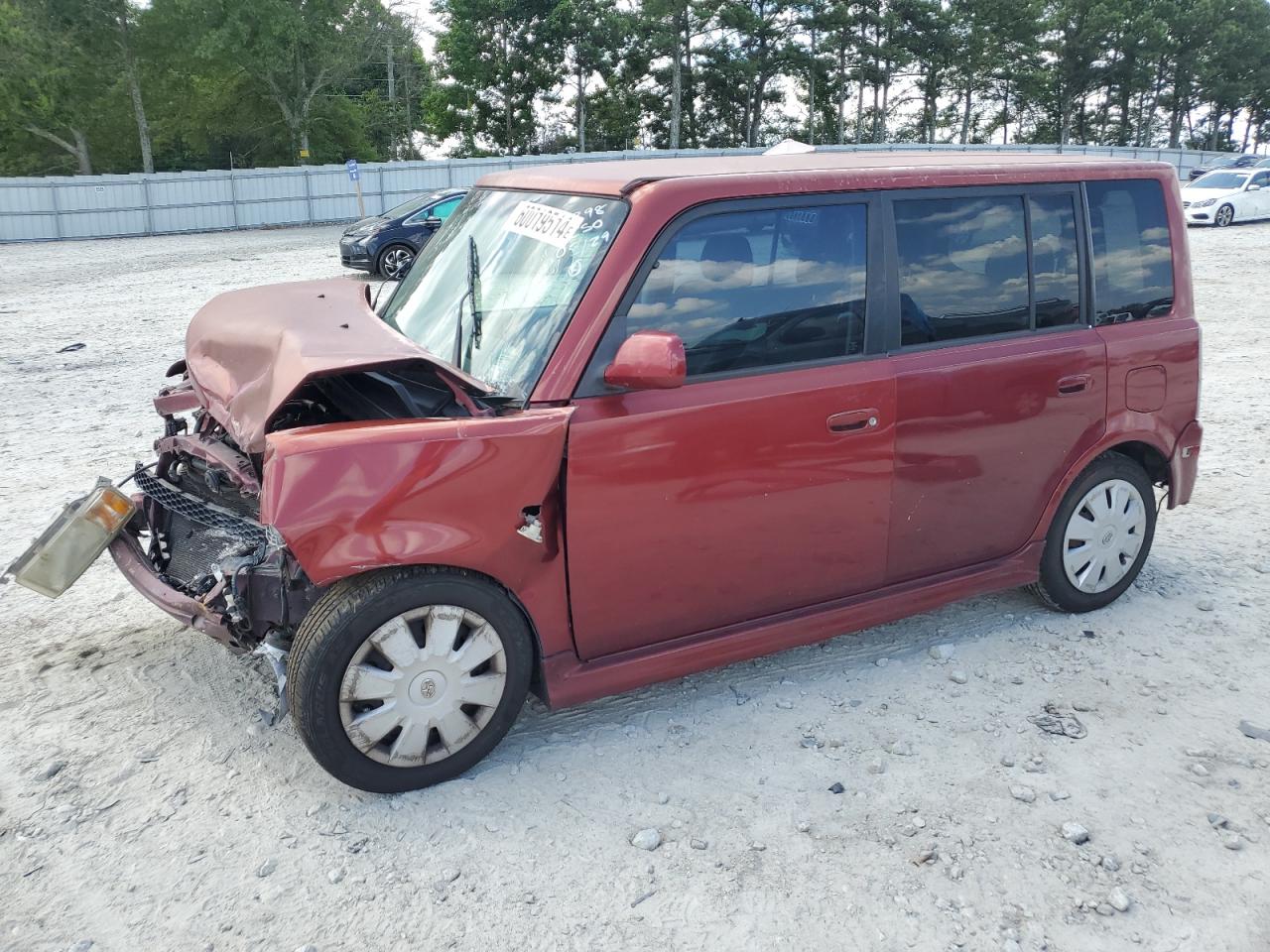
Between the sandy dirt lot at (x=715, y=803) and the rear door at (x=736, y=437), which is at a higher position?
the rear door at (x=736, y=437)

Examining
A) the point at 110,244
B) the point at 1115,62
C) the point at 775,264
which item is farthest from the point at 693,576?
the point at 1115,62

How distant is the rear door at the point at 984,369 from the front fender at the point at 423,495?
1392 mm

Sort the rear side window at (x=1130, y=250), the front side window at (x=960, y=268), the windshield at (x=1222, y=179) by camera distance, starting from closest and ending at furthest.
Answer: the front side window at (x=960, y=268) < the rear side window at (x=1130, y=250) < the windshield at (x=1222, y=179)

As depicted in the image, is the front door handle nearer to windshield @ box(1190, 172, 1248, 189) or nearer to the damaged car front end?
the damaged car front end

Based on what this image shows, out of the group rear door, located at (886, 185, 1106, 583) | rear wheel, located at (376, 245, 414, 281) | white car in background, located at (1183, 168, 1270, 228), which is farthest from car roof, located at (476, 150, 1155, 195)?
white car in background, located at (1183, 168, 1270, 228)

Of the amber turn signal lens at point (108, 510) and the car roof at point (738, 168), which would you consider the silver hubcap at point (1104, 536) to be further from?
the amber turn signal lens at point (108, 510)

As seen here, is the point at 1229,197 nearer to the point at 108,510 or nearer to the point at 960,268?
the point at 960,268

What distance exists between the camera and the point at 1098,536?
4.45 meters

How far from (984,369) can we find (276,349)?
8.52ft

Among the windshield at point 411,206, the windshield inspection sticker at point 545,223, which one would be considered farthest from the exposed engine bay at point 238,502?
the windshield at point 411,206

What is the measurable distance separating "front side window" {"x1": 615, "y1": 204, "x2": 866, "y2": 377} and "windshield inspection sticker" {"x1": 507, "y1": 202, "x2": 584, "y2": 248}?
37 centimetres

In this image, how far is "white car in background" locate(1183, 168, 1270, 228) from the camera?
2406 centimetres

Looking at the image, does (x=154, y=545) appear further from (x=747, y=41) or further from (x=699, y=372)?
(x=747, y=41)

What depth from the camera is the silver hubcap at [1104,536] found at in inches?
173
